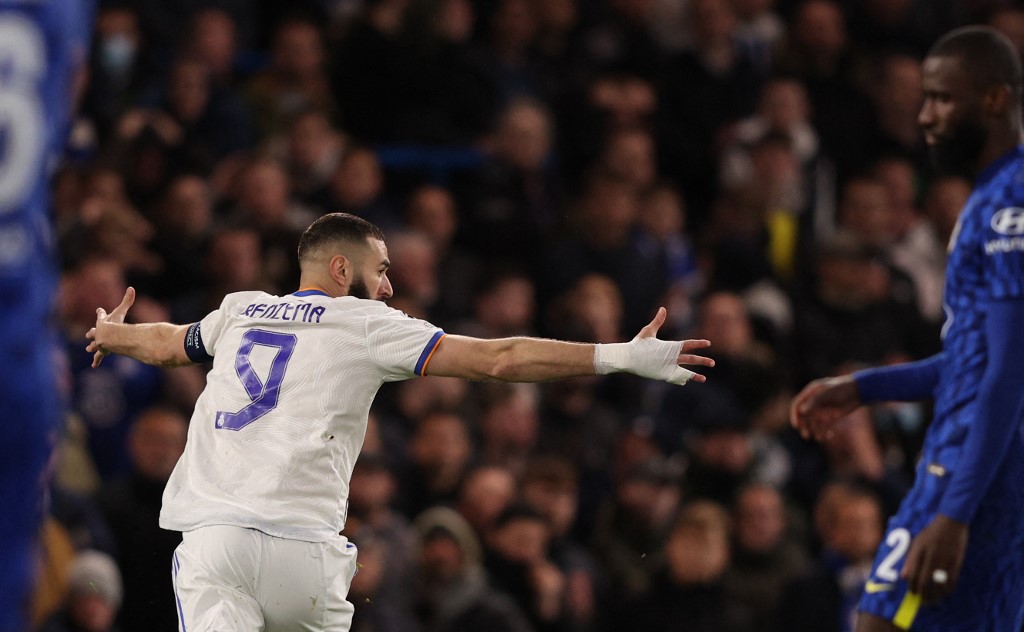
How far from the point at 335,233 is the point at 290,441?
81 centimetres

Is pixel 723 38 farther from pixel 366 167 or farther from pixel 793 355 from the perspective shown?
pixel 366 167

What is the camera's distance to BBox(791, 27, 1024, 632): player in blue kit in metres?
4.82

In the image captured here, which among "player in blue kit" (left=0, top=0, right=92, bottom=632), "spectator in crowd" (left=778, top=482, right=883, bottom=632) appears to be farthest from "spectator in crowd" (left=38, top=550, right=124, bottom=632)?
"player in blue kit" (left=0, top=0, right=92, bottom=632)

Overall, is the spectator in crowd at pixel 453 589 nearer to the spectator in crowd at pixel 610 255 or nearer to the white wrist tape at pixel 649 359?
the spectator in crowd at pixel 610 255

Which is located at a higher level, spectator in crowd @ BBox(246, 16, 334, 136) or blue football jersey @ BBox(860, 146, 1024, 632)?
spectator in crowd @ BBox(246, 16, 334, 136)

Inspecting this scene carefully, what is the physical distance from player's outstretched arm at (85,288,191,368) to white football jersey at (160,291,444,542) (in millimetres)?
400

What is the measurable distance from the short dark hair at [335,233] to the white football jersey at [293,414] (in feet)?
0.80

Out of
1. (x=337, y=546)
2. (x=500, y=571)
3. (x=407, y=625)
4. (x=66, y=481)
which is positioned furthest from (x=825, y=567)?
(x=337, y=546)

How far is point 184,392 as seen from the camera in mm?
9195

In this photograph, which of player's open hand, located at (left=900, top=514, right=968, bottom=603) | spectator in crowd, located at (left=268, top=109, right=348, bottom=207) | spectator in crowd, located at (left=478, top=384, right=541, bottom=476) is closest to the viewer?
player's open hand, located at (left=900, top=514, right=968, bottom=603)

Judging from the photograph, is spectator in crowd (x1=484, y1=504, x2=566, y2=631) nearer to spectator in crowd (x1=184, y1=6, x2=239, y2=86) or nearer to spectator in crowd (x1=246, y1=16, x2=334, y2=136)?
spectator in crowd (x1=246, y1=16, x2=334, y2=136)

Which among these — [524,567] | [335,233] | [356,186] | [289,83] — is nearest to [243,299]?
[335,233]

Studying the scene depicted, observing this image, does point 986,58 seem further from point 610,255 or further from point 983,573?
point 610,255

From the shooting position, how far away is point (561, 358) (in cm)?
507
